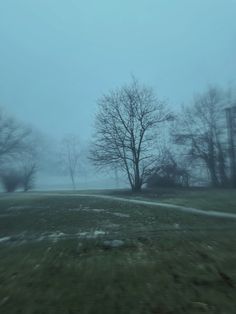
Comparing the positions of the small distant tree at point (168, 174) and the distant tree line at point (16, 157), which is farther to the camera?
the distant tree line at point (16, 157)

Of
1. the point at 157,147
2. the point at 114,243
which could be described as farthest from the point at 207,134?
the point at 114,243

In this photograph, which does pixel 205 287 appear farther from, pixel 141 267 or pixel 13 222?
pixel 13 222

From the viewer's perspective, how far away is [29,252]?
36.7ft

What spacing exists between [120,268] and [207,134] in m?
46.2

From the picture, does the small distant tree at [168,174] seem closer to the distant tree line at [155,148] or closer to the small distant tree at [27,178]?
the distant tree line at [155,148]

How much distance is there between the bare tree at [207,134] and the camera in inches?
2061

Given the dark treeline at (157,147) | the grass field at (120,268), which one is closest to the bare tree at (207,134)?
the dark treeline at (157,147)

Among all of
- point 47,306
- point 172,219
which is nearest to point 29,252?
point 47,306

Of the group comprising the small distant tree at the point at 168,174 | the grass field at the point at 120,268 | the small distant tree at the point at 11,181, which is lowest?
the grass field at the point at 120,268

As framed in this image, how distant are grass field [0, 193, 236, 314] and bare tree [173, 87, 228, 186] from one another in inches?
1454

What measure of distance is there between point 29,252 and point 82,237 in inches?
81.9

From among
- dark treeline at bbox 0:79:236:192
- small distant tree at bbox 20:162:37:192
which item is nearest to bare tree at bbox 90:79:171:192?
dark treeline at bbox 0:79:236:192

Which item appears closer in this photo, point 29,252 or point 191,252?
point 191,252

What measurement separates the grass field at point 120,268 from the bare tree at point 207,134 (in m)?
36.9
